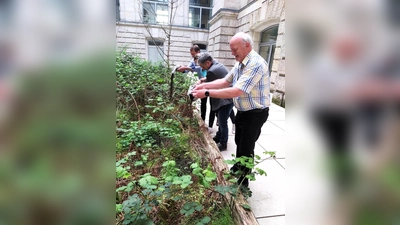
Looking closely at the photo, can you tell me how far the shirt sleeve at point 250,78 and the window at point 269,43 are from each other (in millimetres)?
7878

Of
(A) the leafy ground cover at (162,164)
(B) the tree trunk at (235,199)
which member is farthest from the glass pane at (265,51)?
(B) the tree trunk at (235,199)

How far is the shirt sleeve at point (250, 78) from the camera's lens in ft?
6.68

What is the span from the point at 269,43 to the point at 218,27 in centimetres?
451

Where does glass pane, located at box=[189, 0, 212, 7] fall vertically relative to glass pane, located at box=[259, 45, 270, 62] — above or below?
above

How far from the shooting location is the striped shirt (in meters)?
2.04

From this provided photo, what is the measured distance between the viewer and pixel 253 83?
2.05m

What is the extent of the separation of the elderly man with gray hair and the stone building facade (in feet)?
10.6

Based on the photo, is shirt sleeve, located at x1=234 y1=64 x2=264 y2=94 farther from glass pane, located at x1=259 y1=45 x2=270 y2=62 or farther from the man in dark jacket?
glass pane, located at x1=259 y1=45 x2=270 y2=62

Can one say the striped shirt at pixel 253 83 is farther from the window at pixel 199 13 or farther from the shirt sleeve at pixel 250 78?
the window at pixel 199 13
